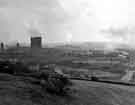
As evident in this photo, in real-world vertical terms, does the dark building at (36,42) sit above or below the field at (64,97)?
above

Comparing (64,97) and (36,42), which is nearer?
(64,97)

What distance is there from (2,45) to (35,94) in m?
38.7

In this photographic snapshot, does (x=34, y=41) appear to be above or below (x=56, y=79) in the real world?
above

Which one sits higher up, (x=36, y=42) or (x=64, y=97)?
(x=36, y=42)

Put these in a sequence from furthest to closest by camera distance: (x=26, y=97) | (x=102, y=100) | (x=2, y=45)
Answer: (x=2, y=45), (x=102, y=100), (x=26, y=97)

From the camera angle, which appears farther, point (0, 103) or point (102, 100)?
point (102, 100)

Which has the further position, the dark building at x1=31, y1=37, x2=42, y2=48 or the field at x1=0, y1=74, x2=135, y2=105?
the dark building at x1=31, y1=37, x2=42, y2=48

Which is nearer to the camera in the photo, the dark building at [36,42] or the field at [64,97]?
the field at [64,97]

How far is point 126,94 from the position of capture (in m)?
10.0

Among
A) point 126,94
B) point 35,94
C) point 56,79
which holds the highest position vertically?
point 56,79

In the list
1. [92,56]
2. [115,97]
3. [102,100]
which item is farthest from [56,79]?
[92,56]

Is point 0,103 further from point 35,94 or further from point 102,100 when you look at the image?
point 102,100

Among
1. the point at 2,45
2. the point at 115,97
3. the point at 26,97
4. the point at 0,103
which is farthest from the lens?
the point at 2,45

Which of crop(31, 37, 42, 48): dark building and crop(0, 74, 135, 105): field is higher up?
crop(31, 37, 42, 48): dark building
